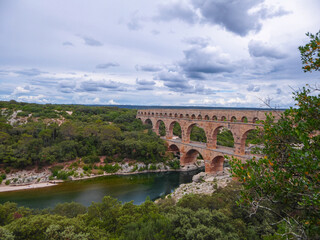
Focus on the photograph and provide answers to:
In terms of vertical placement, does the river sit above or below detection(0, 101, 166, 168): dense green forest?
below

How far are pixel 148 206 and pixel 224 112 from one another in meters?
13.8

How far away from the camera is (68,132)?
79.2 ft

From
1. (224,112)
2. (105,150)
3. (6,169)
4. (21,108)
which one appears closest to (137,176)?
(105,150)

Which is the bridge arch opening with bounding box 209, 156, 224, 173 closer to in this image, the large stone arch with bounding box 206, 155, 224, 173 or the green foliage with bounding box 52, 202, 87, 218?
the large stone arch with bounding box 206, 155, 224, 173

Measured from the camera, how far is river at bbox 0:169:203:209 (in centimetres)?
1611

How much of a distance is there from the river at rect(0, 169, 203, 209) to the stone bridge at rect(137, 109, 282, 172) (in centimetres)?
347

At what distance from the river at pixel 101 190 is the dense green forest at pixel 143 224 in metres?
6.59

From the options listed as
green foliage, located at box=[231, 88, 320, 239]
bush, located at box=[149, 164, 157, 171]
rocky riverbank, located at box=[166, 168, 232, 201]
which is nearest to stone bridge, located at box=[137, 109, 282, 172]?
rocky riverbank, located at box=[166, 168, 232, 201]

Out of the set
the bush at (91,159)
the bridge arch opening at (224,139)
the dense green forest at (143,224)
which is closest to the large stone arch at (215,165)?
the bridge arch opening at (224,139)

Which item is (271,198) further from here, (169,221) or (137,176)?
(137,176)

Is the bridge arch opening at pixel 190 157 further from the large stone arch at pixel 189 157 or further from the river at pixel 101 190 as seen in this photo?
the river at pixel 101 190

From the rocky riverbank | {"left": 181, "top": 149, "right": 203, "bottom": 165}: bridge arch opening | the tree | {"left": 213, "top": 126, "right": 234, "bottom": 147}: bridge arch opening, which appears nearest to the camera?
the tree

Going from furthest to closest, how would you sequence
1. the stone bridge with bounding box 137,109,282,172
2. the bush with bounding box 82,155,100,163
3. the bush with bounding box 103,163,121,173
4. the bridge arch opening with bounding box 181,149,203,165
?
the bridge arch opening with bounding box 181,149,203,165 → the bush with bounding box 82,155,100,163 → the bush with bounding box 103,163,121,173 → the stone bridge with bounding box 137,109,282,172

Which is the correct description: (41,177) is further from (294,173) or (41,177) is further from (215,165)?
(294,173)
